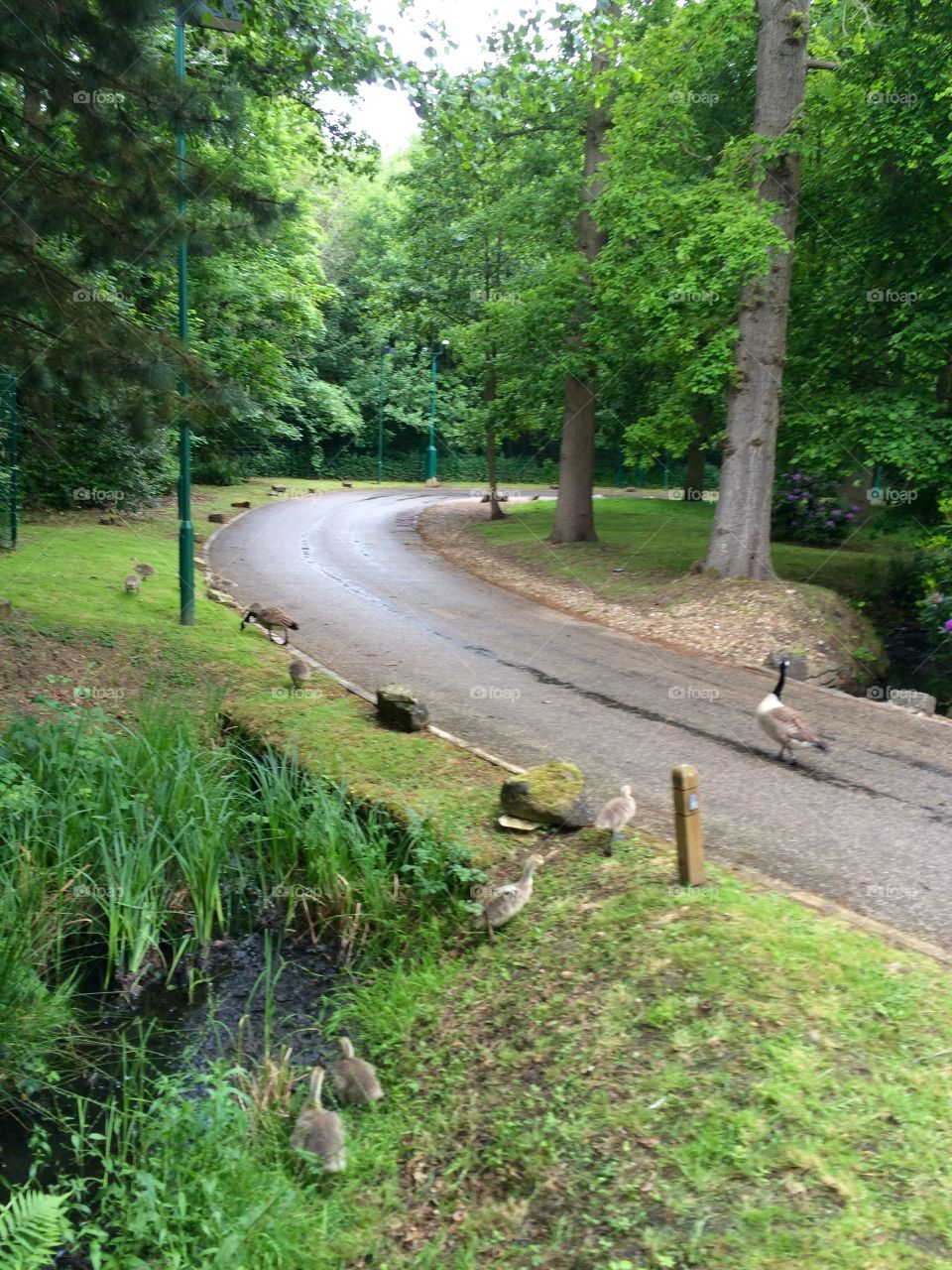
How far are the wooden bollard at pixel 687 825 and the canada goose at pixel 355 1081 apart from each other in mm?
2113

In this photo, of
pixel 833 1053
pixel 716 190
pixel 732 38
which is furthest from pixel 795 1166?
pixel 732 38

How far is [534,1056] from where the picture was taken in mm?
4973

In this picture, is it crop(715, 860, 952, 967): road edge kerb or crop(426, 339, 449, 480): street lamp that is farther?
crop(426, 339, 449, 480): street lamp

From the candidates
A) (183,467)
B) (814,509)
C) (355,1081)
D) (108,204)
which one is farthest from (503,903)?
(814,509)

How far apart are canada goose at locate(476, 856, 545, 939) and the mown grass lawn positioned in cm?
1058

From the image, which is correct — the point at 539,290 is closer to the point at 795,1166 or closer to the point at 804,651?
the point at 804,651

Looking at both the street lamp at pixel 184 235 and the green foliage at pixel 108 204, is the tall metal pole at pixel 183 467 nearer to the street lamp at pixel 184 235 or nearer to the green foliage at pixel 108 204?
the street lamp at pixel 184 235

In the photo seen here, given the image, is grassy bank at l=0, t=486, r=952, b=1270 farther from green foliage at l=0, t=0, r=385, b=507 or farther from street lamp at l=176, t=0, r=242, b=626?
street lamp at l=176, t=0, r=242, b=626

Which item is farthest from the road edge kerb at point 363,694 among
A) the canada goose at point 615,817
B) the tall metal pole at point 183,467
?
the tall metal pole at point 183,467

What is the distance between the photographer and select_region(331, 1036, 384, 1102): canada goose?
5016 mm

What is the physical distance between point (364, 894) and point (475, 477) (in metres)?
48.8

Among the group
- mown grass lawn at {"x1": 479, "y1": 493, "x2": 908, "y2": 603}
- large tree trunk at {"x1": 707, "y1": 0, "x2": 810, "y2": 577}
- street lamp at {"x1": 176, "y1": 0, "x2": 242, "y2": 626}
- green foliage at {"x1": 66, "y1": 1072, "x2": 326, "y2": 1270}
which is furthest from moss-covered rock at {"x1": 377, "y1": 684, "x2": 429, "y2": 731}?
mown grass lawn at {"x1": 479, "y1": 493, "x2": 908, "y2": 603}

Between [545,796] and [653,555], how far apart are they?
13.9 metres

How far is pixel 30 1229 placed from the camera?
3.81 metres
